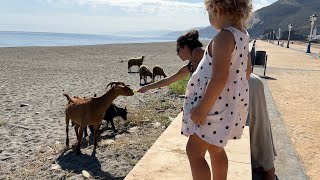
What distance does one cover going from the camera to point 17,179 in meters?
5.37

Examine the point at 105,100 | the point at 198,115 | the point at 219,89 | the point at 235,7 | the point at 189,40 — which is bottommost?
the point at 105,100

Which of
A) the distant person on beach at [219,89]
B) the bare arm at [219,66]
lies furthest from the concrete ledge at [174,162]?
the bare arm at [219,66]

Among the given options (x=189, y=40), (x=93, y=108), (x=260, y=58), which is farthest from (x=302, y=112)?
(x=260, y=58)

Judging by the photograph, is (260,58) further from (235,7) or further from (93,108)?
(235,7)

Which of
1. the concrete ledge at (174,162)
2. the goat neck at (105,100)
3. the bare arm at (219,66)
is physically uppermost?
the bare arm at (219,66)

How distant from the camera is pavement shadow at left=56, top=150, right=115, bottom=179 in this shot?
5.47 meters

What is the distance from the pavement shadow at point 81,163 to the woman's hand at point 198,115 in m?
2.82

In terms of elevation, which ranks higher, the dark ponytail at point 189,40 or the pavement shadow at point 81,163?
the dark ponytail at point 189,40

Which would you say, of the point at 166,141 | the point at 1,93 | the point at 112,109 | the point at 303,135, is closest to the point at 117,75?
the point at 1,93

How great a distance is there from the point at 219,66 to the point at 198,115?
0.38 m

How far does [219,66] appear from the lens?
270cm

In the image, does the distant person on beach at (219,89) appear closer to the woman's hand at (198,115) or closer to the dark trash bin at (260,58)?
the woman's hand at (198,115)

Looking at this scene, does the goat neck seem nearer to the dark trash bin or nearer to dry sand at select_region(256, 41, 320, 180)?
dry sand at select_region(256, 41, 320, 180)

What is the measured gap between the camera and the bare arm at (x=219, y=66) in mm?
2697
